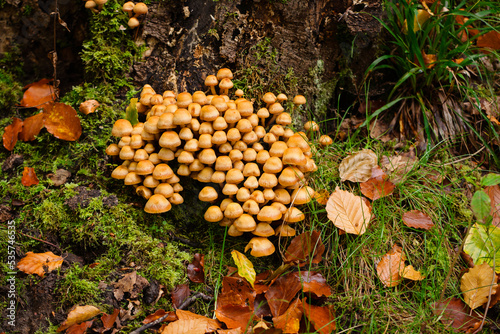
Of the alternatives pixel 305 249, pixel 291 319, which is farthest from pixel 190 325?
pixel 305 249

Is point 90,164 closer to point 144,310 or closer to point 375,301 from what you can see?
point 144,310

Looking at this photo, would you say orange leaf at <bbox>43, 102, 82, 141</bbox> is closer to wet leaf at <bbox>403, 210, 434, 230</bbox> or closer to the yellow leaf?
the yellow leaf

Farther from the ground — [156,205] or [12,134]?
[12,134]

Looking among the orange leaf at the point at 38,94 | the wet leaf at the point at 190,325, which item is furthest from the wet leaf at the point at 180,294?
the orange leaf at the point at 38,94

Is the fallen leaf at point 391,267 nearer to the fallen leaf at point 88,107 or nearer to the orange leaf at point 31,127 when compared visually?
the fallen leaf at point 88,107

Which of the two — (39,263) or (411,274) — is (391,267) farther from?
(39,263)

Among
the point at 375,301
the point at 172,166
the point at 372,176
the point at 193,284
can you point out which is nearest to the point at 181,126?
the point at 172,166

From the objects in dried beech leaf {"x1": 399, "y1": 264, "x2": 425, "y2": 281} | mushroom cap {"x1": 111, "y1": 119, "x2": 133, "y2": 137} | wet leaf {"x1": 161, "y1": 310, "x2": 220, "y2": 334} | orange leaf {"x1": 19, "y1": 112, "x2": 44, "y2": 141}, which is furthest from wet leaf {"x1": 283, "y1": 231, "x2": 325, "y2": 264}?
orange leaf {"x1": 19, "y1": 112, "x2": 44, "y2": 141}

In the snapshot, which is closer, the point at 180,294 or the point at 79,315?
the point at 79,315
